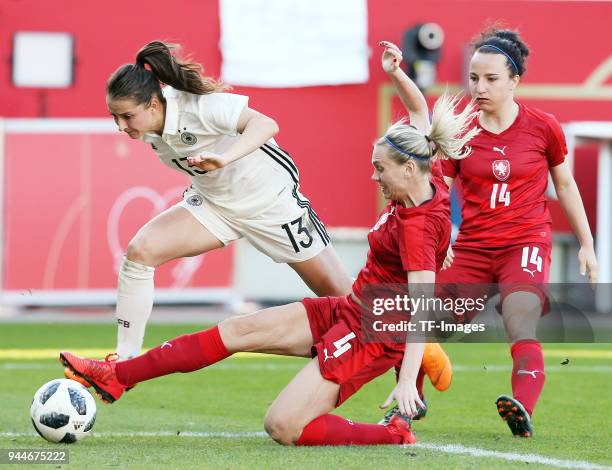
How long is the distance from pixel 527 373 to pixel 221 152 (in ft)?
6.00

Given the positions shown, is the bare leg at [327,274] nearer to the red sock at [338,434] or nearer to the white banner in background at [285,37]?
the red sock at [338,434]

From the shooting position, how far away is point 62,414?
5.13 meters

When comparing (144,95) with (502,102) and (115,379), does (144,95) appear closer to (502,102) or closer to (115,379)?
(115,379)

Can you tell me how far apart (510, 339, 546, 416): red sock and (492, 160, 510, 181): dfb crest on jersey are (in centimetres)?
84

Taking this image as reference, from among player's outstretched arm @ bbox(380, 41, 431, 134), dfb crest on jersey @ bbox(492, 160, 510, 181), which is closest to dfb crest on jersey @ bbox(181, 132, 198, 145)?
player's outstretched arm @ bbox(380, 41, 431, 134)

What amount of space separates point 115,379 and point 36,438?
42 centimetres

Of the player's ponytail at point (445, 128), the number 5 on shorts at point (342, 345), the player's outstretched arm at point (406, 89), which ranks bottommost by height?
the number 5 on shorts at point (342, 345)

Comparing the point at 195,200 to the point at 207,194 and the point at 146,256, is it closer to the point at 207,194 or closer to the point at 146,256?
the point at 207,194

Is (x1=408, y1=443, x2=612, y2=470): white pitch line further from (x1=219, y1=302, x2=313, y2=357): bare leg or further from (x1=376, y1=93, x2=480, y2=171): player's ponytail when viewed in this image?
(x1=376, y1=93, x2=480, y2=171): player's ponytail

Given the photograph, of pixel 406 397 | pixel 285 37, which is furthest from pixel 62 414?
pixel 285 37

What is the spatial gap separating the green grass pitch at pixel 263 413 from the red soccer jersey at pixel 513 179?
0.95 meters

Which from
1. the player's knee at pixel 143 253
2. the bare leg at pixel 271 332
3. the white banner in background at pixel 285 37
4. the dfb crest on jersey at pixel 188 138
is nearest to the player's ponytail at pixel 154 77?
the dfb crest on jersey at pixel 188 138

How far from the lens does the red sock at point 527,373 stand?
18.3 feet

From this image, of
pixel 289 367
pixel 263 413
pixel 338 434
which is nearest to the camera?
pixel 338 434
